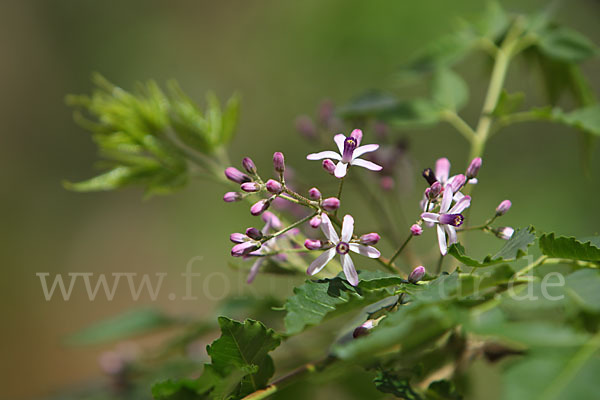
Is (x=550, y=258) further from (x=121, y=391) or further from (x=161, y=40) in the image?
(x=161, y=40)

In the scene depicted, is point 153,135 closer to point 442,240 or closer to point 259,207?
point 259,207

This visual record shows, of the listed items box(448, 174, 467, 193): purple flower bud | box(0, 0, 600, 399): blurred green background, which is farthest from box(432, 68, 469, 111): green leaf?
box(0, 0, 600, 399): blurred green background

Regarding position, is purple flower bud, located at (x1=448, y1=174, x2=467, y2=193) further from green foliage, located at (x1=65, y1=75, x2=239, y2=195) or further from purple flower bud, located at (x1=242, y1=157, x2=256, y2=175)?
green foliage, located at (x1=65, y1=75, x2=239, y2=195)

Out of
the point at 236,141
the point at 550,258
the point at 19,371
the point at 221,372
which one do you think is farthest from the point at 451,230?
the point at 19,371

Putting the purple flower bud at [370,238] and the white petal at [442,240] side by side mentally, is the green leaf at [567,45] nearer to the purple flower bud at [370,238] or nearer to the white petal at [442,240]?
the white petal at [442,240]

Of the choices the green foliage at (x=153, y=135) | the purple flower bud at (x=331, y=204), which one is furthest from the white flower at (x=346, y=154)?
the green foliage at (x=153, y=135)
